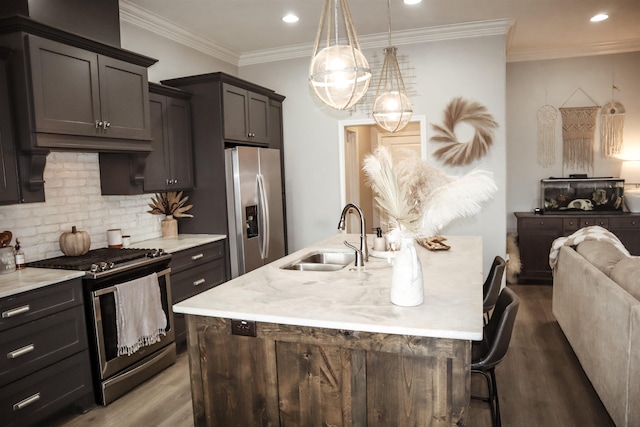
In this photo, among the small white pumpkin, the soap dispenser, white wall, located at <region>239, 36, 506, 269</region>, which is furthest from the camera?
white wall, located at <region>239, 36, 506, 269</region>

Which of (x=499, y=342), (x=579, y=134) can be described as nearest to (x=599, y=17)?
(x=579, y=134)

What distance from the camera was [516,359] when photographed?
340 centimetres

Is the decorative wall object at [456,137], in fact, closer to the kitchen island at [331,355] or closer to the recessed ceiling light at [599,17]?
the recessed ceiling light at [599,17]

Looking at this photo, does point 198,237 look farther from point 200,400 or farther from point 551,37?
point 551,37

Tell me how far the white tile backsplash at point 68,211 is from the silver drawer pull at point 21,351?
0.80 metres

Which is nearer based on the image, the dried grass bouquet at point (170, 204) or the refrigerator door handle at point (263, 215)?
the dried grass bouquet at point (170, 204)

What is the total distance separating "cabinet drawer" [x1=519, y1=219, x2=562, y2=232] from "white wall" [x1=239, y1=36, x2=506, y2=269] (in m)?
0.83

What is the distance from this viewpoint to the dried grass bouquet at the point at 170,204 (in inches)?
165

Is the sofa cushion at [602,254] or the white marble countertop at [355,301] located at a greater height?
the white marble countertop at [355,301]

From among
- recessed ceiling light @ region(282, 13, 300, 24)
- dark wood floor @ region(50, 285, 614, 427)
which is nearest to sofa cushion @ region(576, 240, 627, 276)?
dark wood floor @ region(50, 285, 614, 427)

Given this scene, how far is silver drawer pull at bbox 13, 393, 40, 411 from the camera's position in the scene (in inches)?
95.6

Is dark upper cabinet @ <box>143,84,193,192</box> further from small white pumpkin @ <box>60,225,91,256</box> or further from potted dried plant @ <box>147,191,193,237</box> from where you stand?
small white pumpkin @ <box>60,225,91,256</box>

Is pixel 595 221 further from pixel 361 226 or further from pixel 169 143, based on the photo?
pixel 169 143

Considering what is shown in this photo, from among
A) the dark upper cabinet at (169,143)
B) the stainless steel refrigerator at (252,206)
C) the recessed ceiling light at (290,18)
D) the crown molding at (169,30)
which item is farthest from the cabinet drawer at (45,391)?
the recessed ceiling light at (290,18)
